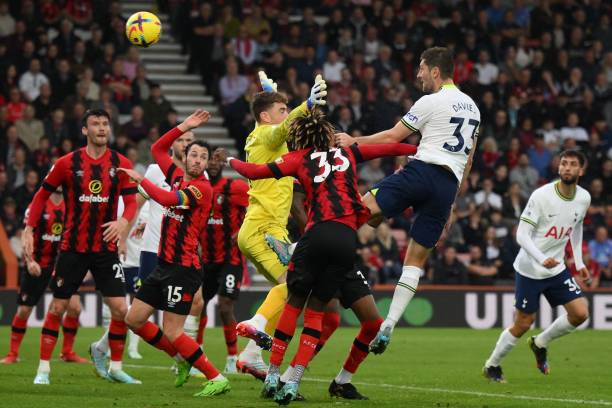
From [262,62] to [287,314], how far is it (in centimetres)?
1600

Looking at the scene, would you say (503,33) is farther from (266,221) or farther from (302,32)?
(266,221)

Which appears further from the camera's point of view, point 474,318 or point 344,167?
point 474,318

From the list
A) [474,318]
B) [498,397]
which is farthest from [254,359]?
[474,318]

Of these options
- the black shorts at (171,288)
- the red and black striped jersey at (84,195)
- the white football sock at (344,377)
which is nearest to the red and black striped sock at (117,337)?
the red and black striped jersey at (84,195)

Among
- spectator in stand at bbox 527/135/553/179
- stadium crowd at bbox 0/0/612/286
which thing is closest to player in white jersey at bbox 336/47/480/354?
stadium crowd at bbox 0/0/612/286

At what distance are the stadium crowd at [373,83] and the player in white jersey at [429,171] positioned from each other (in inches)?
445

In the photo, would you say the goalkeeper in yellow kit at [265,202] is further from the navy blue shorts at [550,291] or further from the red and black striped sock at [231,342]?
the navy blue shorts at [550,291]

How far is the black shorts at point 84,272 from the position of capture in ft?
38.9

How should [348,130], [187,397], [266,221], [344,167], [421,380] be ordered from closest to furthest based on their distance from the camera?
[344,167] < [187,397] < [266,221] < [421,380] < [348,130]

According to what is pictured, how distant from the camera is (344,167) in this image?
985cm

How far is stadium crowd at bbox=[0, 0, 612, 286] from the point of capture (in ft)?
73.8

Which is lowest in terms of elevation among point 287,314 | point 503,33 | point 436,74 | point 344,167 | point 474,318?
point 474,318

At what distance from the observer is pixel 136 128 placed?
22.7 meters

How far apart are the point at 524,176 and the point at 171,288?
1506cm
